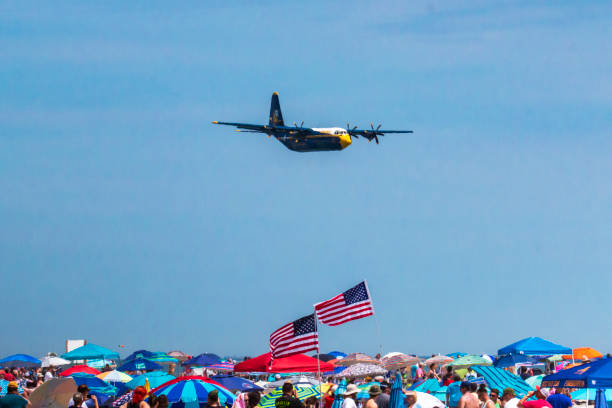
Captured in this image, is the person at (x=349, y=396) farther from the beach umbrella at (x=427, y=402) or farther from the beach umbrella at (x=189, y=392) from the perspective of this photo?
the beach umbrella at (x=189, y=392)

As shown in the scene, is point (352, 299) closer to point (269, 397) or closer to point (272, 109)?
point (269, 397)

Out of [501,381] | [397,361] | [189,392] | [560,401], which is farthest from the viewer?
[397,361]

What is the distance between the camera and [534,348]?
107 feet

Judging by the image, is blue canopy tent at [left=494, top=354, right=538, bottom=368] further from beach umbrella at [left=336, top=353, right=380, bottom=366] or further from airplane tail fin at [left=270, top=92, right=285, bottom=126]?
airplane tail fin at [left=270, top=92, right=285, bottom=126]

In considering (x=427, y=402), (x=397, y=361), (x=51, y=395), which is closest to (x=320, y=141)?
(x=397, y=361)

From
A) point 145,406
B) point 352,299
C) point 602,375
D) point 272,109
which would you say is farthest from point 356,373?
point 272,109

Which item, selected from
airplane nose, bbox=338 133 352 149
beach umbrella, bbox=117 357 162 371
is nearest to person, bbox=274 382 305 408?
beach umbrella, bbox=117 357 162 371

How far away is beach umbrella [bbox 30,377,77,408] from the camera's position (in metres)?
13.4

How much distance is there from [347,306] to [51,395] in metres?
5.68

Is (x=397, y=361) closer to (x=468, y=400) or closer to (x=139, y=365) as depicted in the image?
(x=139, y=365)

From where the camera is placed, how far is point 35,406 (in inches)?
525

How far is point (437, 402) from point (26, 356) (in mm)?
37007

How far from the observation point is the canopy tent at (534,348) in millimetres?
32438

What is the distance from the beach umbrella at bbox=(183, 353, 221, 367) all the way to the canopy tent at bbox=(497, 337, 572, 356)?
15747 millimetres
